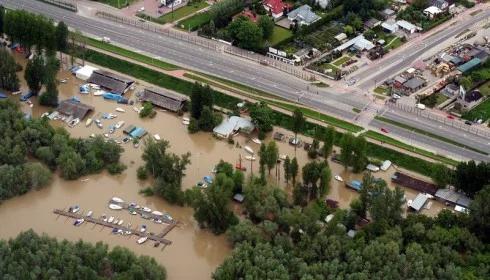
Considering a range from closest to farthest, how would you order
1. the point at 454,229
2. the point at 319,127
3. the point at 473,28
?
the point at 454,229, the point at 319,127, the point at 473,28

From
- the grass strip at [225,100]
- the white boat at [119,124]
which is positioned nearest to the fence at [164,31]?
the grass strip at [225,100]

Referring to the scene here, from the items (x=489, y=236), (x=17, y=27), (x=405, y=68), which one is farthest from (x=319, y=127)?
(x=17, y=27)

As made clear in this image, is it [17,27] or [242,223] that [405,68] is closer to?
[242,223]

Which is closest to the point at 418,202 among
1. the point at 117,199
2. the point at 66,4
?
the point at 117,199

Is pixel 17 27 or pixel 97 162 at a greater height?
pixel 17 27

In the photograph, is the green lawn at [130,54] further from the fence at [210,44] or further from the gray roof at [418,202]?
the gray roof at [418,202]

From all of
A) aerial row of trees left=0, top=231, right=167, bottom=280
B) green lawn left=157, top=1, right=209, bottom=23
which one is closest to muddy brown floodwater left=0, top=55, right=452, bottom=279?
aerial row of trees left=0, top=231, right=167, bottom=280

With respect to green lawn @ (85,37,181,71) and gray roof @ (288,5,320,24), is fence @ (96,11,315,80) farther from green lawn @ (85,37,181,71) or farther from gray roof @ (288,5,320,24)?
gray roof @ (288,5,320,24)
